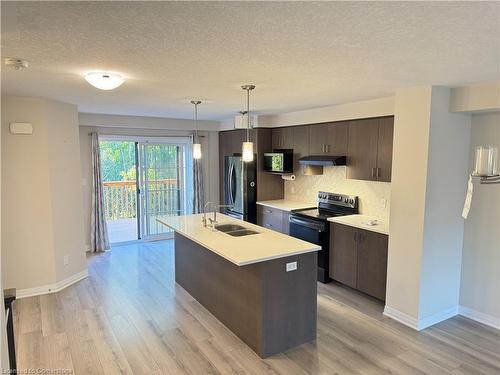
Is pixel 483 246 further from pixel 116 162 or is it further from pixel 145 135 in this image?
pixel 116 162

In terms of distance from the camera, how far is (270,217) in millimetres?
5727

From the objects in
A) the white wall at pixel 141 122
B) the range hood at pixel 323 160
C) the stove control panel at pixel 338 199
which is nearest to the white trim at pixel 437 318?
the stove control panel at pixel 338 199

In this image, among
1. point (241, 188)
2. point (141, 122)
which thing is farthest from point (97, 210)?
point (241, 188)

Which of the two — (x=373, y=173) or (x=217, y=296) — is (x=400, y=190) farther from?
(x=217, y=296)

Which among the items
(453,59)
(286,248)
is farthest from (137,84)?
(453,59)

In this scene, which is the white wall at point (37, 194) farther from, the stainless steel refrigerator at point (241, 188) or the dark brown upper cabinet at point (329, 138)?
the dark brown upper cabinet at point (329, 138)

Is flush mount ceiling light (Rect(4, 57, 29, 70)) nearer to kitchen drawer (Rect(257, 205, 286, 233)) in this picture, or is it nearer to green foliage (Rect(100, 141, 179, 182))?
kitchen drawer (Rect(257, 205, 286, 233))

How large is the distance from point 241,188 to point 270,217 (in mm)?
851

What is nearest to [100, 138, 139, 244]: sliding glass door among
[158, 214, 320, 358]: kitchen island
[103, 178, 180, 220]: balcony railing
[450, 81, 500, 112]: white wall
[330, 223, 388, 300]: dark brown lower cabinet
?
[103, 178, 180, 220]: balcony railing

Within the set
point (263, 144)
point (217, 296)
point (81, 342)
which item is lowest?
point (81, 342)

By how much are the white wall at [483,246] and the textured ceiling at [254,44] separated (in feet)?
2.45

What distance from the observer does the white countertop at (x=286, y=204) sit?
5340mm

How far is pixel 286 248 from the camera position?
3.08 m

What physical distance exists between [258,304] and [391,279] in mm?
1608
